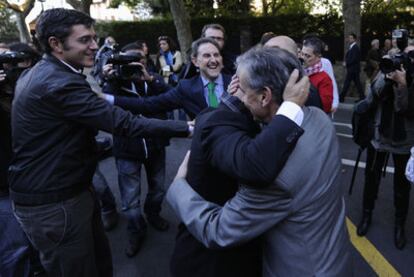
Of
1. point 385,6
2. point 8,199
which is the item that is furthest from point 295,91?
point 385,6

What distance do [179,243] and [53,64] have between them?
1.09m

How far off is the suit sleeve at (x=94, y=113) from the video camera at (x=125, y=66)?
102 cm

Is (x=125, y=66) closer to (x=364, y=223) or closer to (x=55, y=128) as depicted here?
(x=55, y=128)

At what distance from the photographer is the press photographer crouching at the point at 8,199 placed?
2.66 meters

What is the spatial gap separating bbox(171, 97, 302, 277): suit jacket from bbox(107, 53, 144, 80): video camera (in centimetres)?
173

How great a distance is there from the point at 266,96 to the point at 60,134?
1149mm

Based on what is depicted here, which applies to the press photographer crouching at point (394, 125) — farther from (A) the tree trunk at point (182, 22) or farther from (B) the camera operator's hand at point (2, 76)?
(A) the tree trunk at point (182, 22)

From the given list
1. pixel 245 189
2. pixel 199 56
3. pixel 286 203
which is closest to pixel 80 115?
pixel 245 189

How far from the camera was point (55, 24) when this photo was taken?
205cm

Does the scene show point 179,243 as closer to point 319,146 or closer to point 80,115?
point 319,146

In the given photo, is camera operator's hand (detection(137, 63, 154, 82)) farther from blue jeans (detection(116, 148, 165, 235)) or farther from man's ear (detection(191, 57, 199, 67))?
blue jeans (detection(116, 148, 165, 235))

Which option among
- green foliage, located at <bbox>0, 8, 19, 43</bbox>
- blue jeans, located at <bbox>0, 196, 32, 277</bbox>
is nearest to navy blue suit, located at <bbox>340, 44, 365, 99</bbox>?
blue jeans, located at <bbox>0, 196, 32, 277</bbox>

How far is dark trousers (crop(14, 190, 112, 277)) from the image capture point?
215cm

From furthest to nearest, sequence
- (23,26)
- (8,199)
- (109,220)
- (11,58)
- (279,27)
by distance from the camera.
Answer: (23,26)
(279,27)
(109,220)
(8,199)
(11,58)
